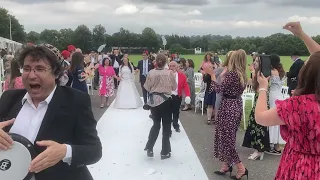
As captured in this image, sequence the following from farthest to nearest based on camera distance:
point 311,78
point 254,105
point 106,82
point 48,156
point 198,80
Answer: point 198,80 < point 106,82 < point 254,105 < point 311,78 < point 48,156

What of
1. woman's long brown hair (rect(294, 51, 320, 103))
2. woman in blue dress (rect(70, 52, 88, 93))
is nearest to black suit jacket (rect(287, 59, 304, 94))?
woman in blue dress (rect(70, 52, 88, 93))

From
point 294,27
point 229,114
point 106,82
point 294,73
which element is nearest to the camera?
point 294,27

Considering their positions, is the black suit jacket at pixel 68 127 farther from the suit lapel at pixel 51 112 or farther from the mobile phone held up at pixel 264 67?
the mobile phone held up at pixel 264 67

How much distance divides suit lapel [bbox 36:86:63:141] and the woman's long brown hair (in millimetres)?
1555

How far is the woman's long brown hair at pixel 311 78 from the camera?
8.14 ft

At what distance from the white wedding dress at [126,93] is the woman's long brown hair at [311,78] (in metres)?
10.6

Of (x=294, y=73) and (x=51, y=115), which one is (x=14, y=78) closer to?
(x=51, y=115)

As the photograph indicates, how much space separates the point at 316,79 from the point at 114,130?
7050mm

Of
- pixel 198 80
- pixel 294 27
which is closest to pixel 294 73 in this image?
pixel 198 80

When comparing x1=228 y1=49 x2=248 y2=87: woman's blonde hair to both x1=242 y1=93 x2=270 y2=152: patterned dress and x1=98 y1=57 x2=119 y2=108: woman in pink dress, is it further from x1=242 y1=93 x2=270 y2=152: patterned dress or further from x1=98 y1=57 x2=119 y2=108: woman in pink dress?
x1=98 y1=57 x2=119 y2=108: woman in pink dress

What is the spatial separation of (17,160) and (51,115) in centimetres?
31

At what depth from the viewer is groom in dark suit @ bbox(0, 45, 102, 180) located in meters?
2.10

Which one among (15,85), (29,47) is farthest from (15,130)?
(15,85)

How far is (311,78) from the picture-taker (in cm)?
251
